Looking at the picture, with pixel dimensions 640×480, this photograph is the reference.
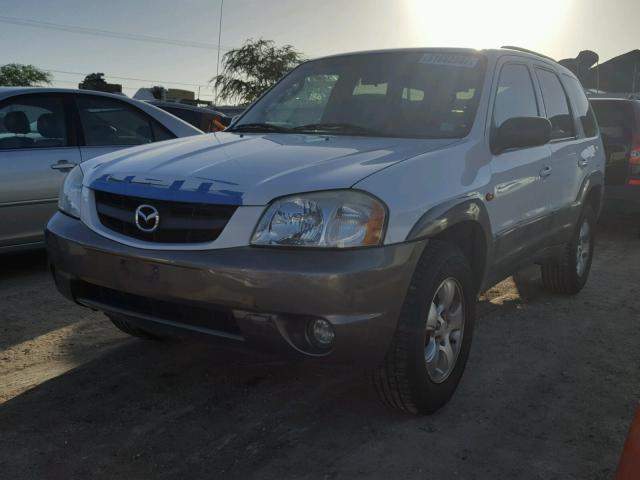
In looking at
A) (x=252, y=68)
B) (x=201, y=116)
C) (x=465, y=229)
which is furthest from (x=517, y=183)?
(x=252, y=68)

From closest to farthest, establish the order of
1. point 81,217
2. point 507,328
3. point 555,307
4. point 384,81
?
1. point 81,217
2. point 384,81
3. point 507,328
4. point 555,307

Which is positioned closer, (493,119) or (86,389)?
(86,389)

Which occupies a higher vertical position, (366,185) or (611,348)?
(366,185)

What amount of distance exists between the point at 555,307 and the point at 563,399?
1824mm

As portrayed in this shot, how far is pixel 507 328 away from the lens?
4555 mm

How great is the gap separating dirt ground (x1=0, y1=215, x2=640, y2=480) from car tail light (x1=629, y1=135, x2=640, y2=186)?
3.51 meters

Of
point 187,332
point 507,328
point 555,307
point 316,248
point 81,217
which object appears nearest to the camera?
point 316,248

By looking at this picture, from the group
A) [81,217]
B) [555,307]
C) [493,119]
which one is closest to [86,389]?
[81,217]

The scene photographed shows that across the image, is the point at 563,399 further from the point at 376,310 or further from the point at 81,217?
the point at 81,217

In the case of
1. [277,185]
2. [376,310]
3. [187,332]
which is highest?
[277,185]

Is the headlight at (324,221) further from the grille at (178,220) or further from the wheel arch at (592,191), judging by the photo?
the wheel arch at (592,191)

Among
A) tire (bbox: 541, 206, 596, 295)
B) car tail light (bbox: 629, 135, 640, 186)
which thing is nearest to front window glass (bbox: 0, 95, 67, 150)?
tire (bbox: 541, 206, 596, 295)

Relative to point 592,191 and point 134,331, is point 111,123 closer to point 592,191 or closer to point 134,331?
point 134,331

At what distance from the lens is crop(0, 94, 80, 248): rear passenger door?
205 inches
